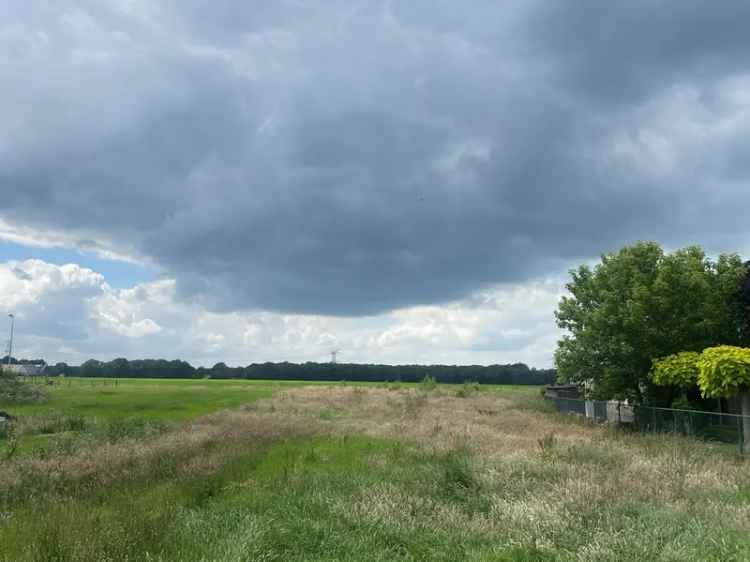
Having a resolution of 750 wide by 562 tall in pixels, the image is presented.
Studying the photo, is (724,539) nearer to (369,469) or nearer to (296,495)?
(296,495)

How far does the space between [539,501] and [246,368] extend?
18810 cm

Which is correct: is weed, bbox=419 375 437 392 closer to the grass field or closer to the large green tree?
the large green tree

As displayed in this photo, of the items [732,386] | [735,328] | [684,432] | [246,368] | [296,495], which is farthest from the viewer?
[246,368]

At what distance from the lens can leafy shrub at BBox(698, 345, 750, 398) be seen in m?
19.2

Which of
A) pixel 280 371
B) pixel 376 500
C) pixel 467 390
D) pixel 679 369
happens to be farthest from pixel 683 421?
pixel 280 371

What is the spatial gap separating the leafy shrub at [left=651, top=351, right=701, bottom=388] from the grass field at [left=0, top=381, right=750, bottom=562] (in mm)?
3585

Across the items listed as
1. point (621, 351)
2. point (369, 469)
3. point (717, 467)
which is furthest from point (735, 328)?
point (369, 469)

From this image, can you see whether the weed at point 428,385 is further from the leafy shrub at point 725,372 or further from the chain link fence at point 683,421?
the leafy shrub at point 725,372

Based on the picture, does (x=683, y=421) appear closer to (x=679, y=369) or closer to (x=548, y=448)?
(x=679, y=369)

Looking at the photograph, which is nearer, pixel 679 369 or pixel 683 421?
pixel 683 421

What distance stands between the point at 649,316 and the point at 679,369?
140 inches

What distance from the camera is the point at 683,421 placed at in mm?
22281

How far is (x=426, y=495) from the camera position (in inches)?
506

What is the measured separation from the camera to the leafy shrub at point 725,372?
757 inches
